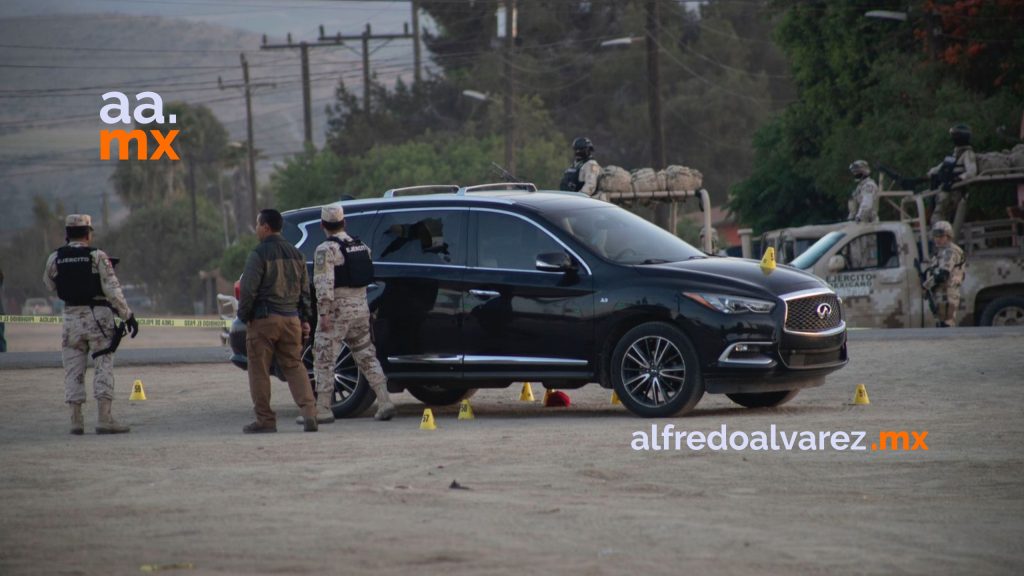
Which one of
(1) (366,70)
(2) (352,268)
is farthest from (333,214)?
(1) (366,70)

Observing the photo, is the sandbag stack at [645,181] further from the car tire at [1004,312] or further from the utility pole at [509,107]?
the utility pole at [509,107]

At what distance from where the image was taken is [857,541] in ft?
26.8

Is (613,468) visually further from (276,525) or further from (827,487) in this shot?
(276,525)

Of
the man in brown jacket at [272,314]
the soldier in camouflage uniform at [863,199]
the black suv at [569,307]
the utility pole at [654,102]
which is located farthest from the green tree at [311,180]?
the man in brown jacket at [272,314]

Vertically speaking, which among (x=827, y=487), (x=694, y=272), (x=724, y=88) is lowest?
(x=827, y=487)

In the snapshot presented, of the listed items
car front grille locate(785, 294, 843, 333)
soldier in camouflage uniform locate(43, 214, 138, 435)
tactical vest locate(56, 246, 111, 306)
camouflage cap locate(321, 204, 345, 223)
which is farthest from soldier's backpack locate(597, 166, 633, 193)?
tactical vest locate(56, 246, 111, 306)

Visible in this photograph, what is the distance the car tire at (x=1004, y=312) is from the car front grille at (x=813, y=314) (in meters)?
9.46

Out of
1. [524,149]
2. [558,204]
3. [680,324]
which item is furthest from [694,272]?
[524,149]

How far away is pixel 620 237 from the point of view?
14.6 m

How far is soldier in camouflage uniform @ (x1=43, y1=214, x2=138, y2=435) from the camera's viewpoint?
13969mm

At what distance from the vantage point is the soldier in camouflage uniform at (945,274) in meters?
21.8

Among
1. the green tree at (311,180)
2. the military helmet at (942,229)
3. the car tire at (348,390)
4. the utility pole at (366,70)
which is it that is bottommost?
the car tire at (348,390)

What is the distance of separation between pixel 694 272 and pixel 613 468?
334cm

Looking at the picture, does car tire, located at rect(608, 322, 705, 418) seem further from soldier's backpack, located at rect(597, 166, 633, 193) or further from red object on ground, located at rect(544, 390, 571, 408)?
soldier's backpack, located at rect(597, 166, 633, 193)
